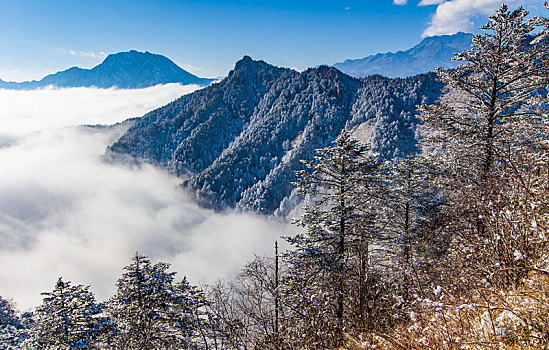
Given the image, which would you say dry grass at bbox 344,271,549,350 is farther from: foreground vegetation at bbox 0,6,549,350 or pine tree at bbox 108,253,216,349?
pine tree at bbox 108,253,216,349

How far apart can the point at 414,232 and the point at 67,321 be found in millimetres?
20062

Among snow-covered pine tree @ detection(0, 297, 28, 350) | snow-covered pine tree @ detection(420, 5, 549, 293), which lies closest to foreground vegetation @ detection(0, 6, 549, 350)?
snow-covered pine tree @ detection(420, 5, 549, 293)

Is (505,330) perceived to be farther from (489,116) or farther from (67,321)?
(67,321)

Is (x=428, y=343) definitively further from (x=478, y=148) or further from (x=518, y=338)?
(x=478, y=148)

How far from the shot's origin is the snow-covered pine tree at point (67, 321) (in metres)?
16.9

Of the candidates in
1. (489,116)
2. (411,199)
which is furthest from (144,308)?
(489,116)

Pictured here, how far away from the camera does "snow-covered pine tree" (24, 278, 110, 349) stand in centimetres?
1686

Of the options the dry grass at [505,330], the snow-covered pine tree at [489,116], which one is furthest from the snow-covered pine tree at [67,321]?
the snow-covered pine tree at [489,116]

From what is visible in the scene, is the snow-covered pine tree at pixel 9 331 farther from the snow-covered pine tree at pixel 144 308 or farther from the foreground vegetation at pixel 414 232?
the foreground vegetation at pixel 414 232

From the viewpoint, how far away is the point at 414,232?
13.5m

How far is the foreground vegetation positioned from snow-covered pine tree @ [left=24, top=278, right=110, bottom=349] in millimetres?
98

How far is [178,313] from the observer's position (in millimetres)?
Result: 19766

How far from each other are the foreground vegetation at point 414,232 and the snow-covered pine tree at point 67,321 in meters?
0.10

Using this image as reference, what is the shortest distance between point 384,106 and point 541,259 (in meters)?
212
